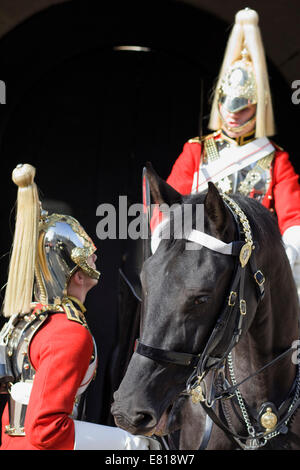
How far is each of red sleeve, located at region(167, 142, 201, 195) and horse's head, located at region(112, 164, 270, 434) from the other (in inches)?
44.8

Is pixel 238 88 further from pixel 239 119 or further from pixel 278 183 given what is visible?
pixel 278 183

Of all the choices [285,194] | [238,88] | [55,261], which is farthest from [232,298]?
[238,88]

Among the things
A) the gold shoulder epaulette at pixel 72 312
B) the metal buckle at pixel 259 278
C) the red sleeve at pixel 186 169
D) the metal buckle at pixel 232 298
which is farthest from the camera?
the red sleeve at pixel 186 169

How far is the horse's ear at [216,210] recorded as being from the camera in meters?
2.10

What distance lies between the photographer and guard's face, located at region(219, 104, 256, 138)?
3.26 metres

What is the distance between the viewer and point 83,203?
14.8ft

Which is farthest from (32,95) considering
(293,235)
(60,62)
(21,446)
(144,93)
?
(21,446)

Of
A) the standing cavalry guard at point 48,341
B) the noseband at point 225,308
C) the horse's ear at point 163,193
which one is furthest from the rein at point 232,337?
the standing cavalry guard at point 48,341

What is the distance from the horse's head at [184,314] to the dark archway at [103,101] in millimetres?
2266

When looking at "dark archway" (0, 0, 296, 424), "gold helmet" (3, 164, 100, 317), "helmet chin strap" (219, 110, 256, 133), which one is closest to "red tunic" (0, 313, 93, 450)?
"gold helmet" (3, 164, 100, 317)

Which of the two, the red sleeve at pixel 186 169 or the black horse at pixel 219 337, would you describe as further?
the red sleeve at pixel 186 169

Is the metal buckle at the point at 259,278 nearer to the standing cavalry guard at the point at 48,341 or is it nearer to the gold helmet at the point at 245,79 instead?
the standing cavalry guard at the point at 48,341

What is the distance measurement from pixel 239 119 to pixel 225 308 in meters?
1.41

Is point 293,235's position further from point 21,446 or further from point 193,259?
point 21,446
